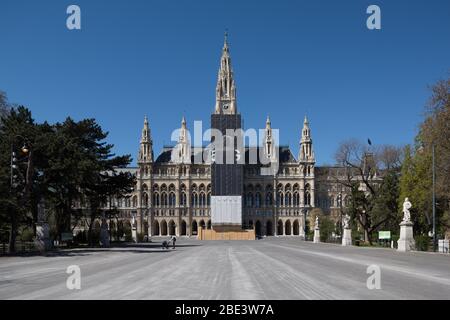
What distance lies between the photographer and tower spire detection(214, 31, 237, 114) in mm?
147250

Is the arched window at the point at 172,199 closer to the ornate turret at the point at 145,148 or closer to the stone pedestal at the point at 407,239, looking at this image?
the ornate turret at the point at 145,148

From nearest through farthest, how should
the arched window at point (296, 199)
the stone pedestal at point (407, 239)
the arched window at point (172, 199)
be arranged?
the stone pedestal at point (407, 239)
the arched window at point (172, 199)
the arched window at point (296, 199)

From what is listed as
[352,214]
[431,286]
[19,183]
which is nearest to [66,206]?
[19,183]

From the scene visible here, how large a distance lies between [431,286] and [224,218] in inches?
4118

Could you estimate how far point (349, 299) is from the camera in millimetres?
13109

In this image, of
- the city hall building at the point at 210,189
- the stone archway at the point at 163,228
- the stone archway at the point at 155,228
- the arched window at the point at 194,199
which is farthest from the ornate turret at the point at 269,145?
the stone archway at the point at 155,228

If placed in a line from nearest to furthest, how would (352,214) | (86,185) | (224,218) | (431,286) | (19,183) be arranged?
(431,286)
(19,183)
(86,185)
(352,214)
(224,218)

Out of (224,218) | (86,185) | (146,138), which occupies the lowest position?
(224,218)

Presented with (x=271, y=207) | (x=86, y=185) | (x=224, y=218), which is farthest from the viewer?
(x=271, y=207)

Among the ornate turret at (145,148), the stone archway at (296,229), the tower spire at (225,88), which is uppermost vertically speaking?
the tower spire at (225,88)

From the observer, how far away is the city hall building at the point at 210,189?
139375 millimetres

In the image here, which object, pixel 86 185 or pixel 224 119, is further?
pixel 224 119
